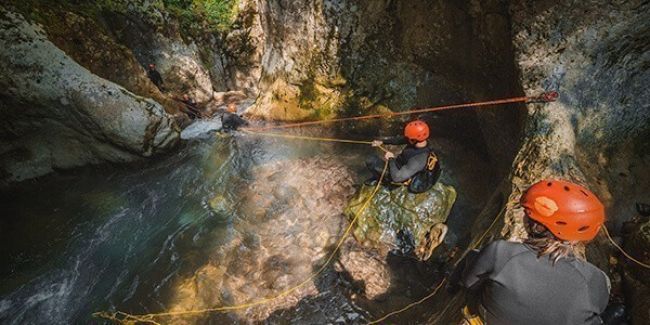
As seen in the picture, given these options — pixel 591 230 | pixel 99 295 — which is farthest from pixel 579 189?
pixel 99 295

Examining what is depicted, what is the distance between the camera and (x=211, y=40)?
52.6ft

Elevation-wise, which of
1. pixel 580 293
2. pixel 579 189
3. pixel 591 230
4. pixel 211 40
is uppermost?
pixel 211 40

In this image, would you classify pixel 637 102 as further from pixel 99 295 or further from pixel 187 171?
pixel 187 171

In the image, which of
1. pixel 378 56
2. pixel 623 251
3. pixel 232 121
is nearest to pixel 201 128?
pixel 232 121

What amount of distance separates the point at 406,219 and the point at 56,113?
8685 millimetres

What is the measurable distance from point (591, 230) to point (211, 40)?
16950mm

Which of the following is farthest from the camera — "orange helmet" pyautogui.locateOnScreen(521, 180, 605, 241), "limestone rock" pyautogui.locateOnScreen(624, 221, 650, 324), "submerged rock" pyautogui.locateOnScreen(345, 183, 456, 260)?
"submerged rock" pyautogui.locateOnScreen(345, 183, 456, 260)

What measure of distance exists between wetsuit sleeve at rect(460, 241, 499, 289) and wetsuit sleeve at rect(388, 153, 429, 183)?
3.03m

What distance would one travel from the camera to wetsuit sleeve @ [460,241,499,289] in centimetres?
210

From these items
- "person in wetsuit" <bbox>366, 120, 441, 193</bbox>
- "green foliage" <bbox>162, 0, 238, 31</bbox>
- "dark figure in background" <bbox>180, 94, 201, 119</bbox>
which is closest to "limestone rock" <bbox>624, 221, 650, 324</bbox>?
"person in wetsuit" <bbox>366, 120, 441, 193</bbox>

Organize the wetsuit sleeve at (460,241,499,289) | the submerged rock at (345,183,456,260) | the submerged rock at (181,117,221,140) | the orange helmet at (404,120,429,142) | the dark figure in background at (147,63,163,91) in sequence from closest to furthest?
the wetsuit sleeve at (460,241,499,289)
the orange helmet at (404,120,429,142)
the submerged rock at (345,183,456,260)
the submerged rock at (181,117,221,140)
the dark figure in background at (147,63,163,91)

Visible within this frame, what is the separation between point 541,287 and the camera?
1942mm

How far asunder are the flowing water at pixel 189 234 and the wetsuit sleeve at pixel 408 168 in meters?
1.20

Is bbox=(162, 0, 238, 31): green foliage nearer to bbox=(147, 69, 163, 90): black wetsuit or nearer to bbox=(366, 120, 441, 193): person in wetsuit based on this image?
bbox=(147, 69, 163, 90): black wetsuit
